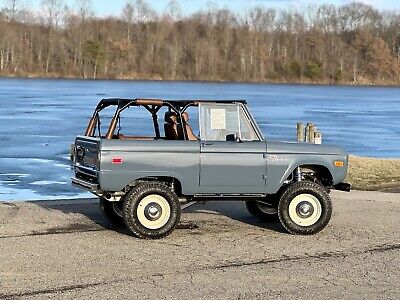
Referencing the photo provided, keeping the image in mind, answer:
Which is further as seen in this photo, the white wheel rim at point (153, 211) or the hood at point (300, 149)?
the hood at point (300, 149)

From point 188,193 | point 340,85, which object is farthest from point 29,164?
point 340,85

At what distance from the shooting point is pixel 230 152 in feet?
36.3

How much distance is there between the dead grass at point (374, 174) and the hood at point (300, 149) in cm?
576

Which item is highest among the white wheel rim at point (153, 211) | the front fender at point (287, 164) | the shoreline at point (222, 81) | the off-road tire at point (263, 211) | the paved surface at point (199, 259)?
the shoreline at point (222, 81)

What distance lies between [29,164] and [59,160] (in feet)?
4.70

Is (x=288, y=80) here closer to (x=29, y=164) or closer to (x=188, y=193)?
(x=29, y=164)

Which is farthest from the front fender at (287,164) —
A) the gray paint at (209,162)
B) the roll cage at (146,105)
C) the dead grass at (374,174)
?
the dead grass at (374,174)

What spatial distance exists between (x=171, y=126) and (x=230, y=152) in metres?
0.99

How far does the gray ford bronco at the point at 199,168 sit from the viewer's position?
10.7m

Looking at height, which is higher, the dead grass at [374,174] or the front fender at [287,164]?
the front fender at [287,164]

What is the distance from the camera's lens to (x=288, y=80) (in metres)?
125

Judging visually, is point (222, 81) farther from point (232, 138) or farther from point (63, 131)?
point (232, 138)

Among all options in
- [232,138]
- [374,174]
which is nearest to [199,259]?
[232,138]

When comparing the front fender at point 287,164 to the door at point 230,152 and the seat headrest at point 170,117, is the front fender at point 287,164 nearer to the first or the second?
the door at point 230,152
